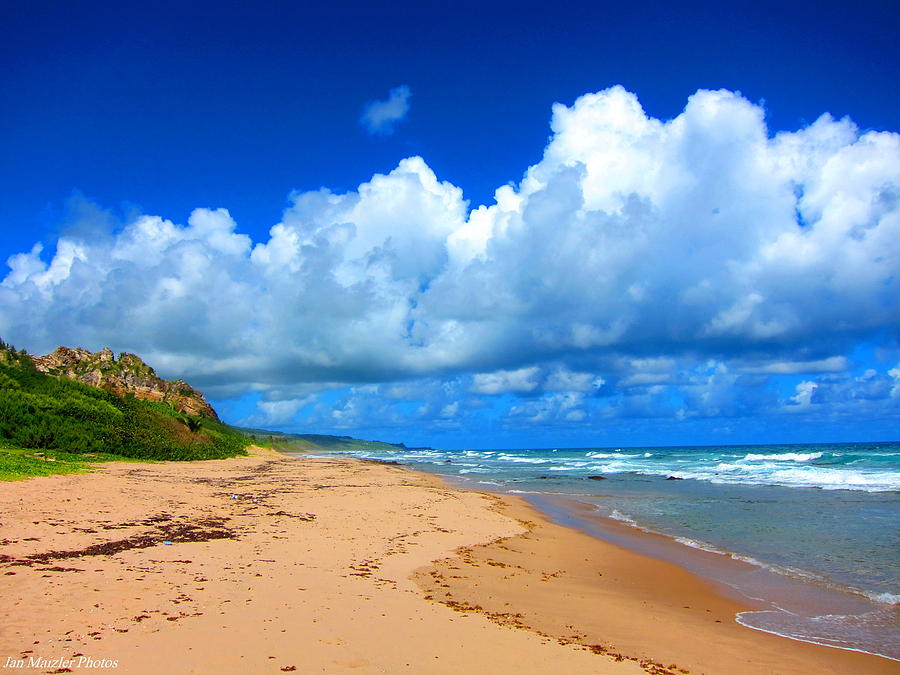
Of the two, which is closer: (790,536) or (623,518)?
(790,536)

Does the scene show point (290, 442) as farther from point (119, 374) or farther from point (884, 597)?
point (884, 597)

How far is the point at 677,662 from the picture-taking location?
268 inches

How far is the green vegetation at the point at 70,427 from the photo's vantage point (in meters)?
21.5

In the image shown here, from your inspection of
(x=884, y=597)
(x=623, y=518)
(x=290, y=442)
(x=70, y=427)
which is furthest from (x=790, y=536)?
(x=290, y=442)

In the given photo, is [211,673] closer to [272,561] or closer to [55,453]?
[272,561]

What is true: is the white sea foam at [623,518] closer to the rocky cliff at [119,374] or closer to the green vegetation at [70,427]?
the green vegetation at [70,427]

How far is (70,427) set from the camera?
85.8 feet

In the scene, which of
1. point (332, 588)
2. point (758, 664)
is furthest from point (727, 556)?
point (332, 588)

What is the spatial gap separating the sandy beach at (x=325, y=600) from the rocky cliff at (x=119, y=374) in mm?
31524

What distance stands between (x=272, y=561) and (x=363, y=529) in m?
4.60

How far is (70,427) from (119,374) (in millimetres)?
24323

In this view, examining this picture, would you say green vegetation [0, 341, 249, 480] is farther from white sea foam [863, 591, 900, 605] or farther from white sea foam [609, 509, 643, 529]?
white sea foam [863, 591, 900, 605]

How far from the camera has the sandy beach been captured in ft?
18.8

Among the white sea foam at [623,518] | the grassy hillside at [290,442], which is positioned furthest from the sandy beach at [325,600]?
the grassy hillside at [290,442]
